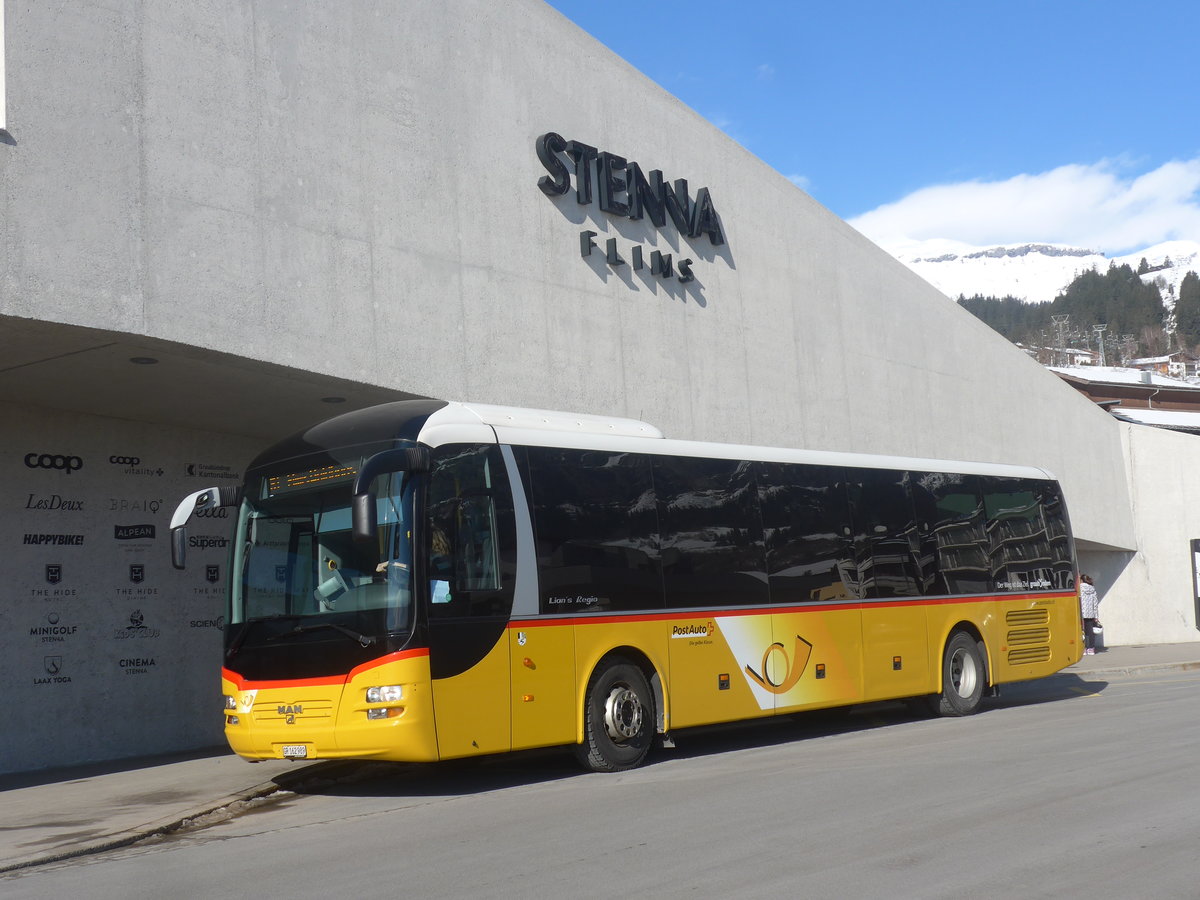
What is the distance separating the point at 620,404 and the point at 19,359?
26.8 ft

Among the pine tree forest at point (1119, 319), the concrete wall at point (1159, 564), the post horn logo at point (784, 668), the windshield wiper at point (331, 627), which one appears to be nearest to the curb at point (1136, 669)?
the concrete wall at point (1159, 564)

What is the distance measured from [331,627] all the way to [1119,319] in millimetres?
152719

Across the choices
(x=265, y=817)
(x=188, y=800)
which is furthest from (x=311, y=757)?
(x=188, y=800)

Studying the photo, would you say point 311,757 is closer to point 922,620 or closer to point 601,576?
point 601,576

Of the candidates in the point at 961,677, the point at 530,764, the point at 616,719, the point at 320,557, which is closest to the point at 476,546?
the point at 320,557

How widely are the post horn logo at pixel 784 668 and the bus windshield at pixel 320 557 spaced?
14.5 ft

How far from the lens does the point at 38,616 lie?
528 inches

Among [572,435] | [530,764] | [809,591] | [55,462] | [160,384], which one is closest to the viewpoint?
[572,435]

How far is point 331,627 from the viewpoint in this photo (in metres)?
9.66

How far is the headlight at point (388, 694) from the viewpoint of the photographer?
9.31 meters

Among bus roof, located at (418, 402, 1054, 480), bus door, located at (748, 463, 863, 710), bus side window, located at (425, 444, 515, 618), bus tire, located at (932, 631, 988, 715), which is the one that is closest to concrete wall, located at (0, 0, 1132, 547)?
bus roof, located at (418, 402, 1054, 480)

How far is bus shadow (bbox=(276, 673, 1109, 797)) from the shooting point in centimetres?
1073

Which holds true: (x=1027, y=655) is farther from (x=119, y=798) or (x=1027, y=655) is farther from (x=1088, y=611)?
(x=119, y=798)

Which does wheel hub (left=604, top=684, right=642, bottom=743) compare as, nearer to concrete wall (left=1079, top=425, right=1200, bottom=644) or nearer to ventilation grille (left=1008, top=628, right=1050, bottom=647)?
ventilation grille (left=1008, top=628, right=1050, bottom=647)
